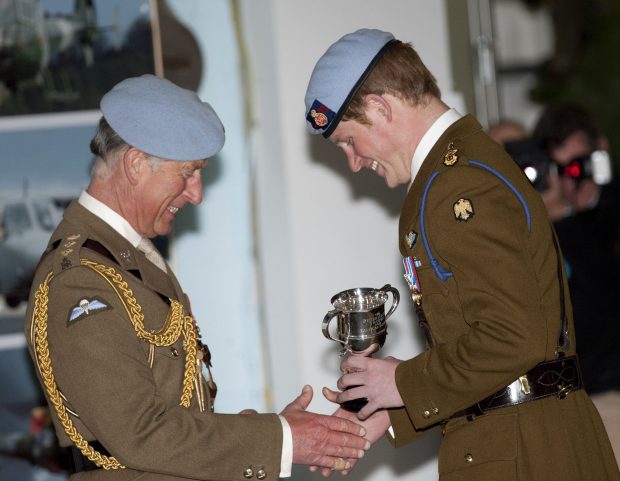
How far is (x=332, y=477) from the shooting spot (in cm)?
409

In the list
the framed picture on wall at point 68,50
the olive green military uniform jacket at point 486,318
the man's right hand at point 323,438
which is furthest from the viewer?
the framed picture on wall at point 68,50

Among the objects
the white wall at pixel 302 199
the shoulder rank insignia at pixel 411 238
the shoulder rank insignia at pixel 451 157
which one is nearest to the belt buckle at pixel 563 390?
the shoulder rank insignia at pixel 411 238

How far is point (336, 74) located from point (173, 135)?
413mm

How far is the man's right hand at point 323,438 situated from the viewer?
2.65 m

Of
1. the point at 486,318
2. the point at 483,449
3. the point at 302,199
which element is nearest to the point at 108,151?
the point at 486,318

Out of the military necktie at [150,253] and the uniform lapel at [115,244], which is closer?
the uniform lapel at [115,244]

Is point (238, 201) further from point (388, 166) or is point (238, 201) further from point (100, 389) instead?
point (100, 389)

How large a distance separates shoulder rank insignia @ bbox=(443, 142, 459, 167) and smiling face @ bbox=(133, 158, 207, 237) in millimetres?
622

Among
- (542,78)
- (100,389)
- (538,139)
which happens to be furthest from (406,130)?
(542,78)

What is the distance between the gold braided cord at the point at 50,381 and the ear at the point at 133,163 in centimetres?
30

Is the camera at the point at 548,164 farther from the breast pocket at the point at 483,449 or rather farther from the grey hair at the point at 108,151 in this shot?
the grey hair at the point at 108,151

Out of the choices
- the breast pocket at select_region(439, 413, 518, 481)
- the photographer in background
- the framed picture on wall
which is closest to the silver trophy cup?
the breast pocket at select_region(439, 413, 518, 481)

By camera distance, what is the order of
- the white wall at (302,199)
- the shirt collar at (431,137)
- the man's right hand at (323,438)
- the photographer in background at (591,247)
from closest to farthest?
1. the shirt collar at (431,137)
2. the man's right hand at (323,438)
3. the photographer in background at (591,247)
4. the white wall at (302,199)

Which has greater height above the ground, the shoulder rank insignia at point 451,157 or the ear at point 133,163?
the ear at point 133,163
